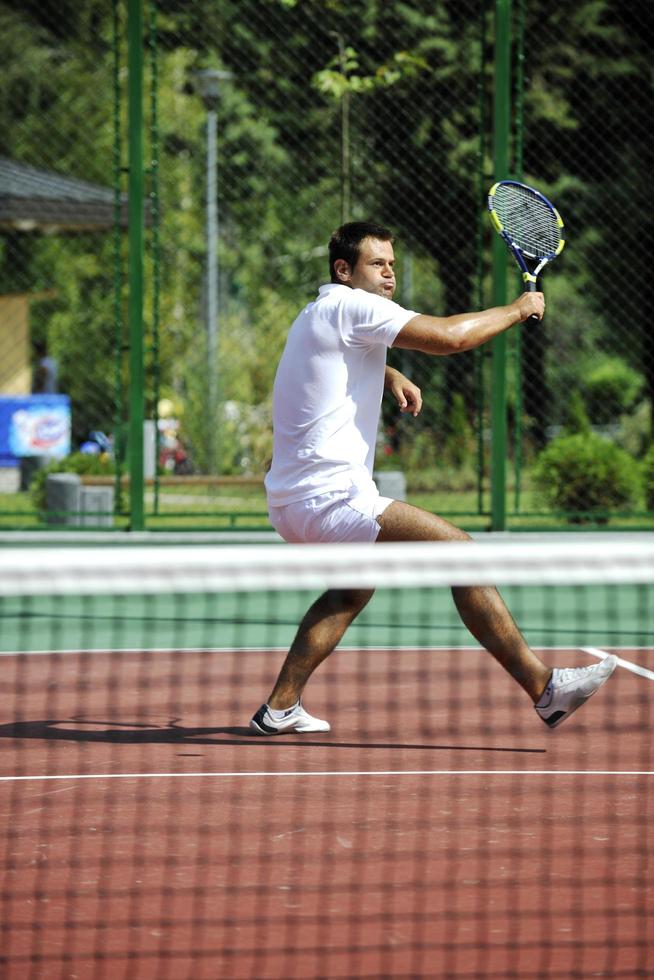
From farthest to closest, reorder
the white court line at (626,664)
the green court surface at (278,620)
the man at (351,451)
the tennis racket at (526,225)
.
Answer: the green court surface at (278,620) < the white court line at (626,664) < the tennis racket at (526,225) < the man at (351,451)

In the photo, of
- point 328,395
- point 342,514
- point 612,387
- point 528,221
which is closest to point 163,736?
point 342,514

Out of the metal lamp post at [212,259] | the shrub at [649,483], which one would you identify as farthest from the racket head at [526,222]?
the metal lamp post at [212,259]

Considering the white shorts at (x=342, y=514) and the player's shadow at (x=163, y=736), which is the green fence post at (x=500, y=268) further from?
the white shorts at (x=342, y=514)

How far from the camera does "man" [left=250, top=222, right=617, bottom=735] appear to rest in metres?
5.45

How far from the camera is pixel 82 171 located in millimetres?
28109

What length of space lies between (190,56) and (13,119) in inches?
156

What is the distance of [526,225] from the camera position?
6352 mm

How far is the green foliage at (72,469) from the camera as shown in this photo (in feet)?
43.1

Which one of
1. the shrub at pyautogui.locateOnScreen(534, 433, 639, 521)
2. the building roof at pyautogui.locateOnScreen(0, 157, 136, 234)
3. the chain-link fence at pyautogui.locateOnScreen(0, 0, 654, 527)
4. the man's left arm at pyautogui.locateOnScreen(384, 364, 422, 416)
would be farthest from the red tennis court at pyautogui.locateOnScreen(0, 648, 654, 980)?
the building roof at pyautogui.locateOnScreen(0, 157, 136, 234)

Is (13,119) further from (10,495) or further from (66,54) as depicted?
(10,495)

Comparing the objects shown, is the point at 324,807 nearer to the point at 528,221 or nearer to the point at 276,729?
the point at 276,729

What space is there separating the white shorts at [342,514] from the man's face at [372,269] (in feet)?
2.29

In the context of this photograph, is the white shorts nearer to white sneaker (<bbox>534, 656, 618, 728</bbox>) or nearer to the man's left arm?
the man's left arm

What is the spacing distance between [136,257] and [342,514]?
616 cm
